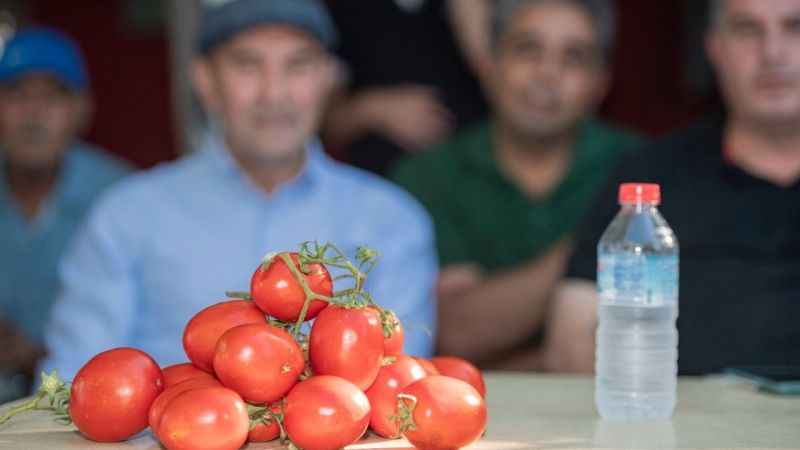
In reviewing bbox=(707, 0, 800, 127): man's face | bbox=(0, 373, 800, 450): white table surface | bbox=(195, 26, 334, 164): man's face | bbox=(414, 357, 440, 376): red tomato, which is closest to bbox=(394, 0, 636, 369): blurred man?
bbox=(195, 26, 334, 164): man's face

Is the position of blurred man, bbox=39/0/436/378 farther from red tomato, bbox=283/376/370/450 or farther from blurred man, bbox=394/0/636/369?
red tomato, bbox=283/376/370/450

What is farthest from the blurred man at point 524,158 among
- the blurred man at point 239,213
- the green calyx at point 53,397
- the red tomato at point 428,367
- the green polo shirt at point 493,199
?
the green calyx at point 53,397

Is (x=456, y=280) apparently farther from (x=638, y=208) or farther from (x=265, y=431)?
(x=265, y=431)

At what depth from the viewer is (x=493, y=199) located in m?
3.18

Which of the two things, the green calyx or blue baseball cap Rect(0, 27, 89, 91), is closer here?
the green calyx

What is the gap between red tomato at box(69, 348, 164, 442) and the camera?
4.23ft

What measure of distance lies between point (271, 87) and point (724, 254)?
3.77ft

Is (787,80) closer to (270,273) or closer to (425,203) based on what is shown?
(425,203)

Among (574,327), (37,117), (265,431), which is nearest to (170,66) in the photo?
(37,117)

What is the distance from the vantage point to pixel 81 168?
13.7 ft

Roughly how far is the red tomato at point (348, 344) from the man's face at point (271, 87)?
160 cm

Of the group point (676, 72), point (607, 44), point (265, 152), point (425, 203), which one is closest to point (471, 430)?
point (265, 152)

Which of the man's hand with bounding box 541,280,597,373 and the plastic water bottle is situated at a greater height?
the plastic water bottle

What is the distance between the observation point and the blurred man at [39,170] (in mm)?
3992
